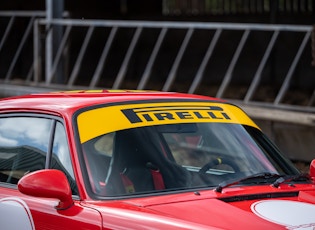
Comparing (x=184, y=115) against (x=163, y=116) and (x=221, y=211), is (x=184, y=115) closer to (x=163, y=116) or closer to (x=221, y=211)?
(x=163, y=116)

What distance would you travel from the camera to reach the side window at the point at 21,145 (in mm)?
5402

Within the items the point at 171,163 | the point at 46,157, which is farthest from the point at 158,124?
the point at 46,157

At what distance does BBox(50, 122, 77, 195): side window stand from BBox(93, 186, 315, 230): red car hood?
0.50 metres

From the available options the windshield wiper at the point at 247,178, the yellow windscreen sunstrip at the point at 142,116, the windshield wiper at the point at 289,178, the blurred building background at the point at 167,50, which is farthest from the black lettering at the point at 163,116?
the blurred building background at the point at 167,50

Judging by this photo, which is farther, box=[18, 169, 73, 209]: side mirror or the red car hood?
box=[18, 169, 73, 209]: side mirror

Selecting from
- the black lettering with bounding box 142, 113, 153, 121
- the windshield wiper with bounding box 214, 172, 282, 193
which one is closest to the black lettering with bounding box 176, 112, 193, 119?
the black lettering with bounding box 142, 113, 153, 121

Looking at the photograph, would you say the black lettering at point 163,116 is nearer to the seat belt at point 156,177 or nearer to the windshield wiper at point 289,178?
the seat belt at point 156,177

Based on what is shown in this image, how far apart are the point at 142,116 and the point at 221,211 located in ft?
3.22

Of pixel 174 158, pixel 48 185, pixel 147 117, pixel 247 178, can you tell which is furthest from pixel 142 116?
pixel 48 185

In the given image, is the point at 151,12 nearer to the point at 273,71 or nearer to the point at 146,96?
the point at 273,71

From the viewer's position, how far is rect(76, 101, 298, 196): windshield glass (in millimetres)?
4938

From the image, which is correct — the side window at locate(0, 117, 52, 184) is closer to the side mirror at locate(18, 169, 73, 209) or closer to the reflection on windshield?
the reflection on windshield

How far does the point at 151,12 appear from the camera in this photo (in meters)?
19.9

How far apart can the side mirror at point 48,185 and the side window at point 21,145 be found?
60 centimetres
